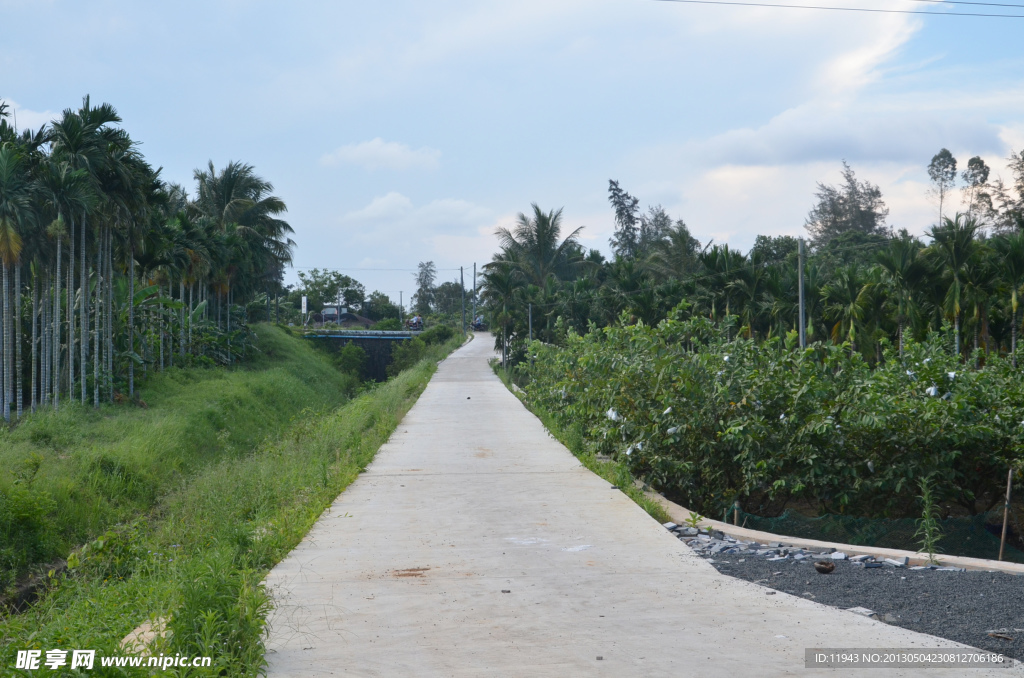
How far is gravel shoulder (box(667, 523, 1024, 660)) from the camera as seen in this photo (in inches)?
200

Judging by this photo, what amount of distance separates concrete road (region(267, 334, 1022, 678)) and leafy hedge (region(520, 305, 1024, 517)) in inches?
43.5

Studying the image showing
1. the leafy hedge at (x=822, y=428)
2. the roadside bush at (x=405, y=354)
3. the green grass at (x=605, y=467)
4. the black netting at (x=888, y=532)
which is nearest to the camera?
the black netting at (x=888, y=532)

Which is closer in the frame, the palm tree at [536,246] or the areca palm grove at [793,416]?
the areca palm grove at [793,416]

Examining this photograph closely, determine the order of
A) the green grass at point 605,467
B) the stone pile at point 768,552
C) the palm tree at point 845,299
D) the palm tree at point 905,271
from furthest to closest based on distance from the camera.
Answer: the palm tree at point 845,299 → the palm tree at point 905,271 → the green grass at point 605,467 → the stone pile at point 768,552

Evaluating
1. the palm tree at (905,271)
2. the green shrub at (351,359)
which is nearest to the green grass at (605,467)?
the palm tree at (905,271)

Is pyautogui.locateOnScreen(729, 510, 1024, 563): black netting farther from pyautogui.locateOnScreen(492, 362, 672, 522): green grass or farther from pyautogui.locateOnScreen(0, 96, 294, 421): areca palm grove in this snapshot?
pyautogui.locateOnScreen(0, 96, 294, 421): areca palm grove

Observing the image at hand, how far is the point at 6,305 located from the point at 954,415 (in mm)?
22713

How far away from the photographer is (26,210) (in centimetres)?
2055

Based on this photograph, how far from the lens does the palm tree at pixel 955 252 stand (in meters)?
26.1

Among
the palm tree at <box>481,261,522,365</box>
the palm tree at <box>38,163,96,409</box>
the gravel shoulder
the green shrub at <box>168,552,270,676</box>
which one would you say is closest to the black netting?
the gravel shoulder

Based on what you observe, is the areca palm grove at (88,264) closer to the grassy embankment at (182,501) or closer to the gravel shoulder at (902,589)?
the grassy embankment at (182,501)

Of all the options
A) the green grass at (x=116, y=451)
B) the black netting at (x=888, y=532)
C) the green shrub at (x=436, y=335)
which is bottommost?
the green grass at (x=116, y=451)

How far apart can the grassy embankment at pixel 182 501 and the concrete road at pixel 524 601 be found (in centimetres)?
39

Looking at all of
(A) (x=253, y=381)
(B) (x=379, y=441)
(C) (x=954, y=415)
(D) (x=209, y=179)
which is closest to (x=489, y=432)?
(B) (x=379, y=441)
